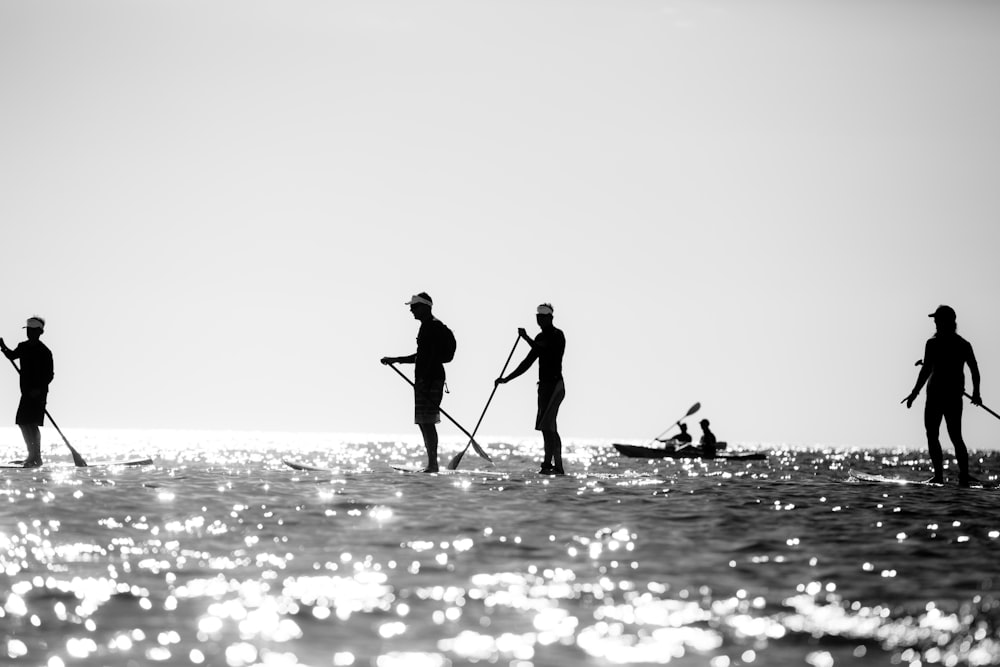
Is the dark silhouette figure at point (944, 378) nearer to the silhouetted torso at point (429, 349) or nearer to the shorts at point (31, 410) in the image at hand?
the silhouetted torso at point (429, 349)

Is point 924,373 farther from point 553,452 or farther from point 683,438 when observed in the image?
point 683,438

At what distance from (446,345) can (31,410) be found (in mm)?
6919

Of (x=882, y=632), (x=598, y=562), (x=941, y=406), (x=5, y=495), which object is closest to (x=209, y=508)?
(x=5, y=495)

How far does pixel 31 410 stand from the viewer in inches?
705

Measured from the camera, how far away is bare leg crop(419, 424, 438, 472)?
16.2m

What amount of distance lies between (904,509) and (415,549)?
17.1ft

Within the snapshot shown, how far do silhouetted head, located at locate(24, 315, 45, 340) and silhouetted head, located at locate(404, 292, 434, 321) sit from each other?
20.8ft

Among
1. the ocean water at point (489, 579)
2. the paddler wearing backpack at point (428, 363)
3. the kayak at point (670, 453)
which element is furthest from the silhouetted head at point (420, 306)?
the kayak at point (670, 453)

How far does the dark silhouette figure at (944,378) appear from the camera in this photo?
15531 millimetres

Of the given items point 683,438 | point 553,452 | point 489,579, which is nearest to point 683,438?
point 683,438

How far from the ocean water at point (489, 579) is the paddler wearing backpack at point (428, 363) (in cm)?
518

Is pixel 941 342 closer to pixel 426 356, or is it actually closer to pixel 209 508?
pixel 426 356

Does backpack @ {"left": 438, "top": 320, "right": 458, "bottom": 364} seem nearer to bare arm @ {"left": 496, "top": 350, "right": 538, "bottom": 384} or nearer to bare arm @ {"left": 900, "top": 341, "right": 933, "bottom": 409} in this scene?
bare arm @ {"left": 496, "top": 350, "right": 538, "bottom": 384}

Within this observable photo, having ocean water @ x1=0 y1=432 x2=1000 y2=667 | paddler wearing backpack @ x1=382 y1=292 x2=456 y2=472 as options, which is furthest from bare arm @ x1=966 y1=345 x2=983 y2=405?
paddler wearing backpack @ x1=382 y1=292 x2=456 y2=472
